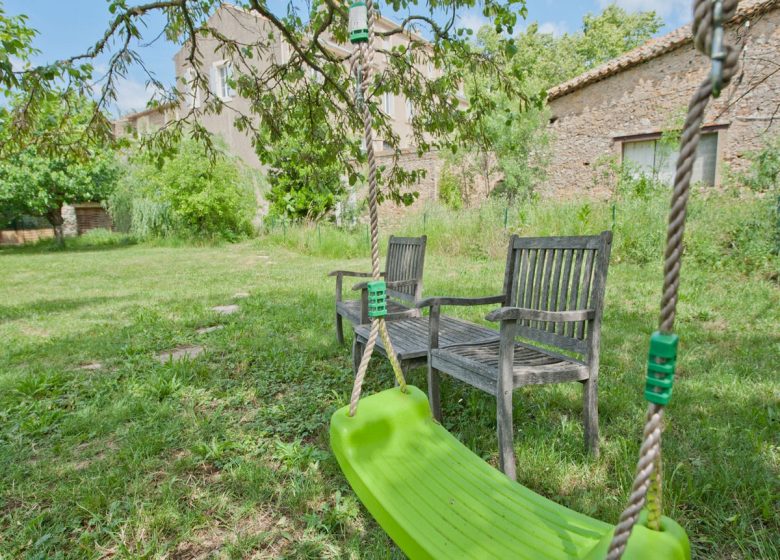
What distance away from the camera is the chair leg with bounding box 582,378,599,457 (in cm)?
234

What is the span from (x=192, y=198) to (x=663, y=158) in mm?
14745

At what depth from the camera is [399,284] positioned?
3893 millimetres

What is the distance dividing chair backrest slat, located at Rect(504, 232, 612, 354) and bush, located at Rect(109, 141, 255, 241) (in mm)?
13673

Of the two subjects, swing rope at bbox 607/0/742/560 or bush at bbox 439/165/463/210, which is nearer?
swing rope at bbox 607/0/742/560

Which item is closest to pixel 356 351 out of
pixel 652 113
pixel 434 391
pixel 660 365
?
pixel 434 391

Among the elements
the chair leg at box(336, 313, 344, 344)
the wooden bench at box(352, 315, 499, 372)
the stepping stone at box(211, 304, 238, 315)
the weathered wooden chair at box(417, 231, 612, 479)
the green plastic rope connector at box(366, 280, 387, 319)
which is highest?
the green plastic rope connector at box(366, 280, 387, 319)

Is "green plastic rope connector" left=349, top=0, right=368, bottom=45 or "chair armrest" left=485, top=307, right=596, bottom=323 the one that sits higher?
"green plastic rope connector" left=349, top=0, right=368, bottom=45

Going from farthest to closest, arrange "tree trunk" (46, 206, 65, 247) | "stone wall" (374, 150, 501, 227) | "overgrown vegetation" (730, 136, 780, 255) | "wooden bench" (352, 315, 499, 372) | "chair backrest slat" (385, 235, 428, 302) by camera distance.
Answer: "tree trunk" (46, 206, 65, 247) → "stone wall" (374, 150, 501, 227) → "overgrown vegetation" (730, 136, 780, 255) → "chair backrest slat" (385, 235, 428, 302) → "wooden bench" (352, 315, 499, 372)

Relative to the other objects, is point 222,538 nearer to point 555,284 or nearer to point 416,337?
point 416,337

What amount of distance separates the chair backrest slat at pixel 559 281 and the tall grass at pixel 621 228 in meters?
5.34

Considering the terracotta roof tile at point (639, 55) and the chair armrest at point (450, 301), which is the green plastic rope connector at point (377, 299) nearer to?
the chair armrest at point (450, 301)

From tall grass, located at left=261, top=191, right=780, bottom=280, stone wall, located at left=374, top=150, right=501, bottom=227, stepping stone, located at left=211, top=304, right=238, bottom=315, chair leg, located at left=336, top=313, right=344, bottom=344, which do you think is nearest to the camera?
chair leg, located at left=336, top=313, right=344, bottom=344

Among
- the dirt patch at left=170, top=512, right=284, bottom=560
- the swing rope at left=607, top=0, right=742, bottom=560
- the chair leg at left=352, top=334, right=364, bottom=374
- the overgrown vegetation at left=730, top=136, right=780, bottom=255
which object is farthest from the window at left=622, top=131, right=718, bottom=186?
the swing rope at left=607, top=0, right=742, bottom=560

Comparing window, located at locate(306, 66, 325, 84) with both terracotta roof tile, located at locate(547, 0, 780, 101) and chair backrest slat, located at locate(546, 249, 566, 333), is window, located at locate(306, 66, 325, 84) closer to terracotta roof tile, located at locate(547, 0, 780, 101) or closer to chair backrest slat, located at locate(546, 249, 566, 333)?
chair backrest slat, located at locate(546, 249, 566, 333)
